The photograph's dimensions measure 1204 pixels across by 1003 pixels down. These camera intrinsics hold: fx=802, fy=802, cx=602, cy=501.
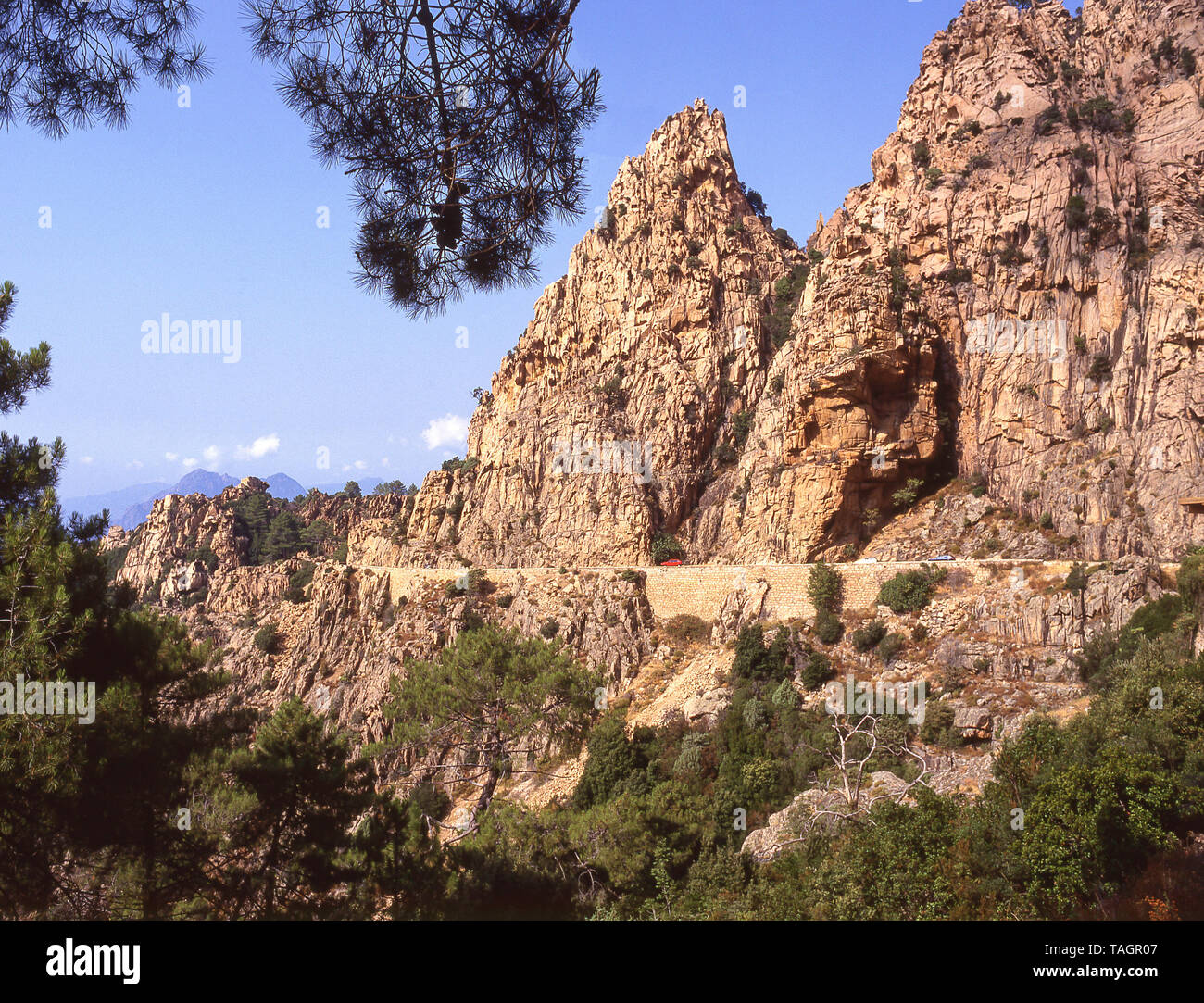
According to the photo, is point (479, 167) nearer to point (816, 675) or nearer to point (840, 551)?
point (816, 675)

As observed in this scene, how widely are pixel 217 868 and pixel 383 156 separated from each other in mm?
6582

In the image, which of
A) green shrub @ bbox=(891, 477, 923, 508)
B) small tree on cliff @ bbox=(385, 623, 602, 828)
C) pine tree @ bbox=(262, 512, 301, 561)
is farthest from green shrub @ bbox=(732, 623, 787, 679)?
pine tree @ bbox=(262, 512, 301, 561)

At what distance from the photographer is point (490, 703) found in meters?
11.7

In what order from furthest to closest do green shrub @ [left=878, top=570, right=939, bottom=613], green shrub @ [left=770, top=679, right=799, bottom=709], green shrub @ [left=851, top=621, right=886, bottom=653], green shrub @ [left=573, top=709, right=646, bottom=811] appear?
green shrub @ [left=878, top=570, right=939, bottom=613] < green shrub @ [left=851, top=621, right=886, bottom=653] < green shrub @ [left=770, top=679, right=799, bottom=709] < green shrub @ [left=573, top=709, right=646, bottom=811]

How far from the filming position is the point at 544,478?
3916 cm

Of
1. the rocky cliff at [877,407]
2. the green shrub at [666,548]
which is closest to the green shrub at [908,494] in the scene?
the rocky cliff at [877,407]

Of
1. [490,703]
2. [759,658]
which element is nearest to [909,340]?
[759,658]

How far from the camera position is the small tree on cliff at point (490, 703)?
1138 centimetres

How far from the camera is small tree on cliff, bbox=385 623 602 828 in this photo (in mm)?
11383

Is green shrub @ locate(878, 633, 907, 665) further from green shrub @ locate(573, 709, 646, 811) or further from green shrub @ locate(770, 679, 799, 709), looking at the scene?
green shrub @ locate(573, 709, 646, 811)

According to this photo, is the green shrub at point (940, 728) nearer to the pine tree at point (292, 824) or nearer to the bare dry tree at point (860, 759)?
the bare dry tree at point (860, 759)

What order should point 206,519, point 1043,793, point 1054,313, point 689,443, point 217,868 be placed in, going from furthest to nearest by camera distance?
point 206,519 < point 689,443 < point 1054,313 < point 1043,793 < point 217,868

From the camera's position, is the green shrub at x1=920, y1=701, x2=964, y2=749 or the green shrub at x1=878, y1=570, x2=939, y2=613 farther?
the green shrub at x1=878, y1=570, x2=939, y2=613

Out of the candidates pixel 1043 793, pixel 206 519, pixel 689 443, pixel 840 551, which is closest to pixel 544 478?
pixel 689 443
